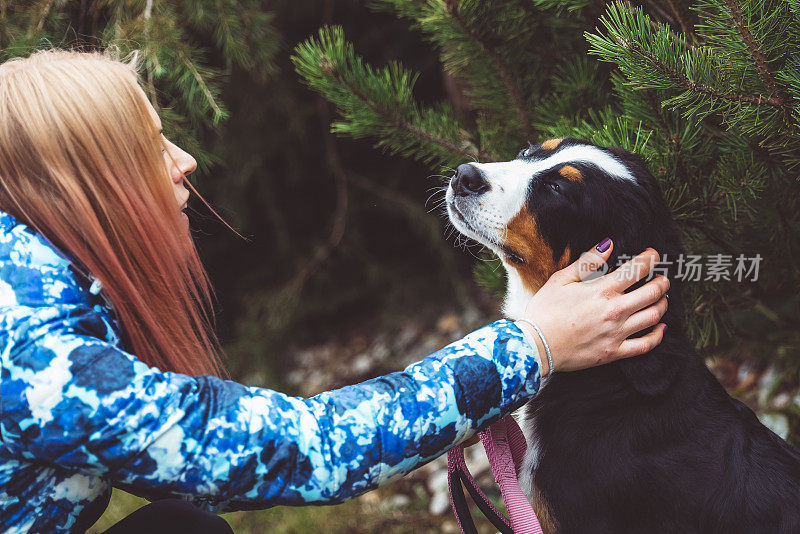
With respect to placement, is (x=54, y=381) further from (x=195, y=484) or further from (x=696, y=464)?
(x=696, y=464)

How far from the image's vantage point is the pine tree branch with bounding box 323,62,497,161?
2.17 metres

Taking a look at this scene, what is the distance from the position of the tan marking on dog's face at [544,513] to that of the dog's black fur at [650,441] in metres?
0.01

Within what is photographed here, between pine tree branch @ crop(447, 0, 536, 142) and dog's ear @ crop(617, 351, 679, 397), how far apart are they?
0.86m

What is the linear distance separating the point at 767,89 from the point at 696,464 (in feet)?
3.02

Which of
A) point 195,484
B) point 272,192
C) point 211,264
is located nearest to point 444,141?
point 195,484

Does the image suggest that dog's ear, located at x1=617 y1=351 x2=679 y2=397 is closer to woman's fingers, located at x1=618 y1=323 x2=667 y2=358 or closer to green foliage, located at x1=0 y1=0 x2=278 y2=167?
woman's fingers, located at x1=618 y1=323 x2=667 y2=358

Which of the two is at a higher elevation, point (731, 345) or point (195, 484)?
point (195, 484)

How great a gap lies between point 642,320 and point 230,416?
0.98 m

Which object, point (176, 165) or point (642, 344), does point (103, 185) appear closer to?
point (176, 165)

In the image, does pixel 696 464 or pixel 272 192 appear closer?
pixel 696 464

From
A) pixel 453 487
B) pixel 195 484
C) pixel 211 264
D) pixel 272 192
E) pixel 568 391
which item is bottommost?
pixel 211 264

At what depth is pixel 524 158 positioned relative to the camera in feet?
7.07

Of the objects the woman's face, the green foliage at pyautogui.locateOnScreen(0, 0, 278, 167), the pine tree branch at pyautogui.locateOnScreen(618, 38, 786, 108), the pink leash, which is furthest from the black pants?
the pine tree branch at pyautogui.locateOnScreen(618, 38, 786, 108)

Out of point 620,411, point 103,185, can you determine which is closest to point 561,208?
point 620,411
